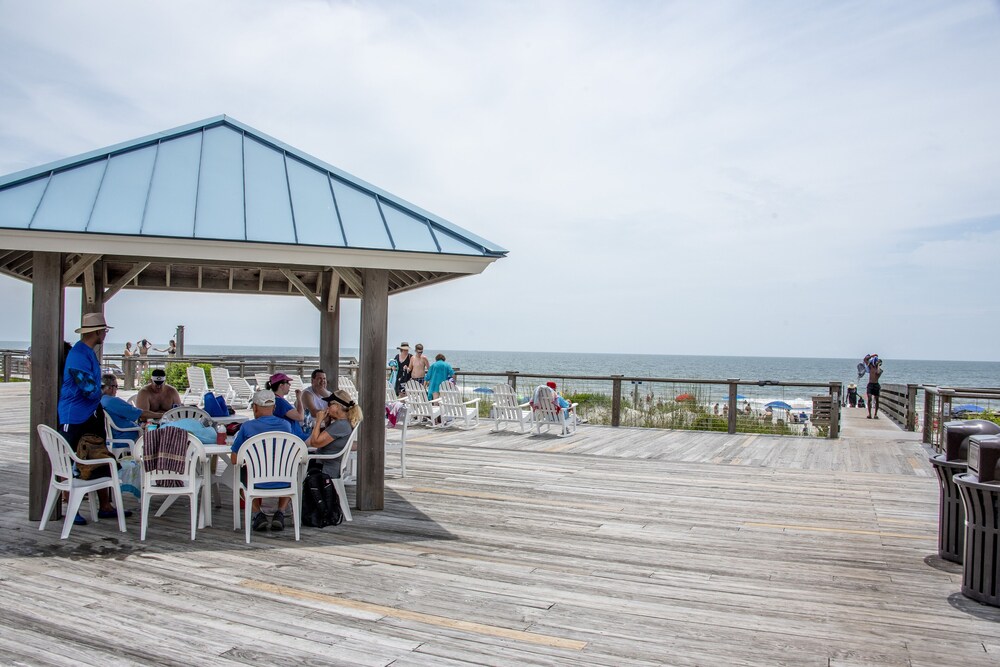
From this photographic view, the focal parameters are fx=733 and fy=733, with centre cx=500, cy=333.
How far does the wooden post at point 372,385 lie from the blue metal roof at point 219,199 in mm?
546

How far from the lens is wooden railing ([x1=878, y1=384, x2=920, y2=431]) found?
14.7m

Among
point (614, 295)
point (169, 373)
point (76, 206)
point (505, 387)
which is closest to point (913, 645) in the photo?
point (76, 206)

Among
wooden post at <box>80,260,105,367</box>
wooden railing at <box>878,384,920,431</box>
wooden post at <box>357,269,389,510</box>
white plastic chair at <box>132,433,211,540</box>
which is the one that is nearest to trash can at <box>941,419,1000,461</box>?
wooden post at <box>357,269,389,510</box>

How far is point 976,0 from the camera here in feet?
11.9

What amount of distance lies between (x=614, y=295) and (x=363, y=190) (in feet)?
231

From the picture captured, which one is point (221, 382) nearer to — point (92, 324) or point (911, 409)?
point (92, 324)

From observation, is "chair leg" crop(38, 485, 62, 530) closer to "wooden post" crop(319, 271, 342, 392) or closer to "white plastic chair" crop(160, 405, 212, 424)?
"white plastic chair" crop(160, 405, 212, 424)

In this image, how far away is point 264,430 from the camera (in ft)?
19.1

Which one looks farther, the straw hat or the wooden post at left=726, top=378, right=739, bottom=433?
the wooden post at left=726, top=378, right=739, bottom=433

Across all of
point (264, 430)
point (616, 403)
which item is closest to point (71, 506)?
point (264, 430)

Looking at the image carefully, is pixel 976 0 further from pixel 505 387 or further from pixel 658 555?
pixel 505 387

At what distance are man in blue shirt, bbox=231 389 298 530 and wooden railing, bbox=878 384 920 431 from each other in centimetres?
1236

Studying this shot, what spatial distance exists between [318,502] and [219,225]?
2457mm

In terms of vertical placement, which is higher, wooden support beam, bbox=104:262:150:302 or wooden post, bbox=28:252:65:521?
wooden support beam, bbox=104:262:150:302
